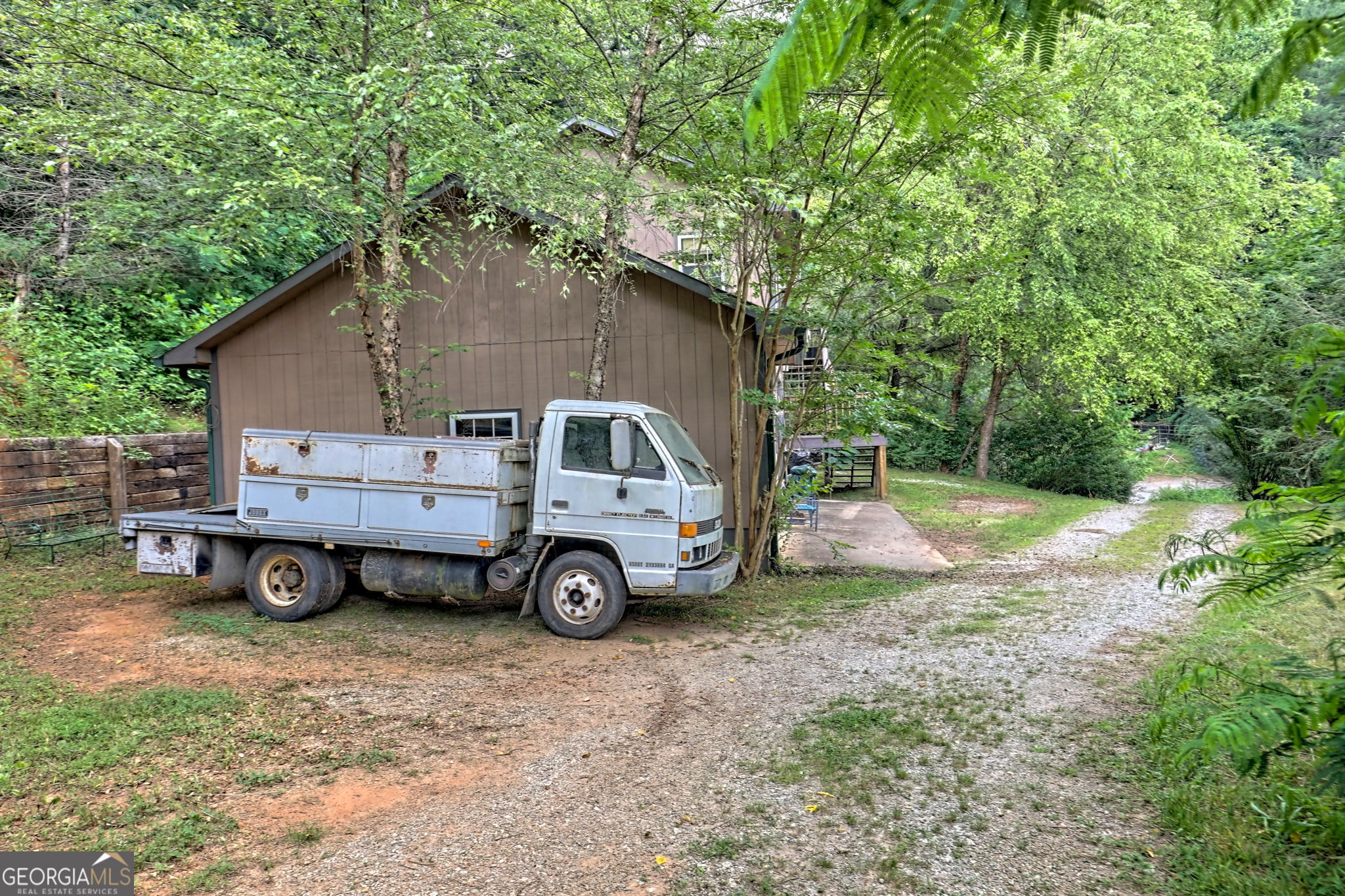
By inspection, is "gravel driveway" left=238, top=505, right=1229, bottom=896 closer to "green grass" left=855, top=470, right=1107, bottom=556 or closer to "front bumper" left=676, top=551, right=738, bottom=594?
"front bumper" left=676, top=551, right=738, bottom=594

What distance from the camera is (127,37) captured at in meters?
7.14

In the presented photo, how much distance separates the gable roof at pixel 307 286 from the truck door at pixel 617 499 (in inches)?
112

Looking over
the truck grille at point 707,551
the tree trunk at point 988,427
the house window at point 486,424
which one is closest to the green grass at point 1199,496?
the tree trunk at point 988,427

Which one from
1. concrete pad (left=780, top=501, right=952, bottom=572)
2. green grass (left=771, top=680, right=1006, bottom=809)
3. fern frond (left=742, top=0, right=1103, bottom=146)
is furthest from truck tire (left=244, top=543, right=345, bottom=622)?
fern frond (left=742, top=0, right=1103, bottom=146)

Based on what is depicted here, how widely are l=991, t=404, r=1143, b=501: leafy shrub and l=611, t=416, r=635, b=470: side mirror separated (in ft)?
60.2

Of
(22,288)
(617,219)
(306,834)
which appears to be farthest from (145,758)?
(22,288)

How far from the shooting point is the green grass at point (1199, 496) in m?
19.4

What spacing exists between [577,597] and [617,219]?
433 cm

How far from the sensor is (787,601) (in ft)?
28.9

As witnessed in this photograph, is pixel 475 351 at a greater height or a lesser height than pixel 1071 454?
greater

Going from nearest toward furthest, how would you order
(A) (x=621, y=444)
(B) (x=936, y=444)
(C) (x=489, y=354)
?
(A) (x=621, y=444), (C) (x=489, y=354), (B) (x=936, y=444)

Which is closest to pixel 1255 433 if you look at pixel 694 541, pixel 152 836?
pixel 694 541

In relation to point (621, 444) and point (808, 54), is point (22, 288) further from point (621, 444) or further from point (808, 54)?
point (808, 54)

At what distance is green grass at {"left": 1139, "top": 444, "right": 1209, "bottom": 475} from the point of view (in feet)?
97.8
